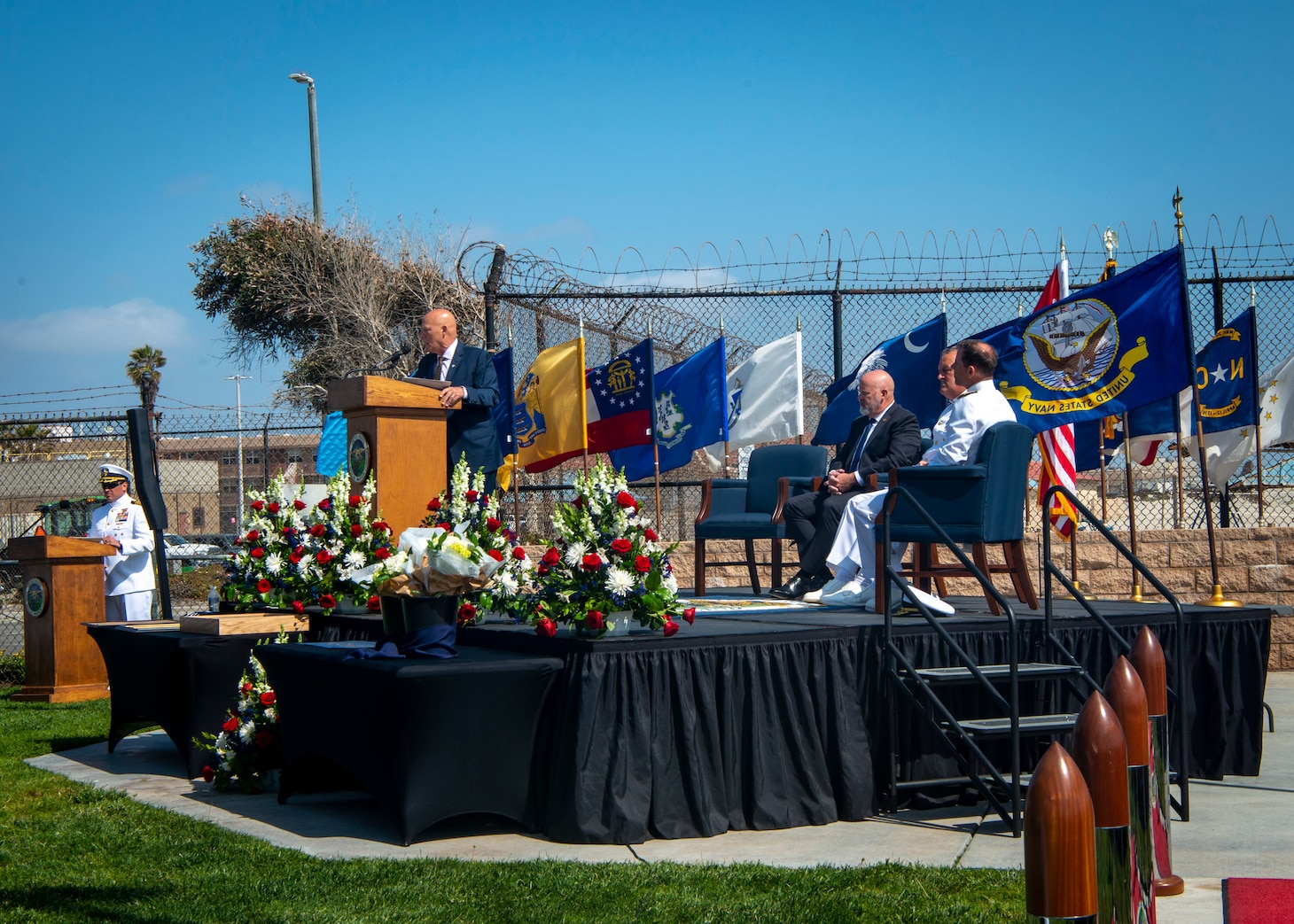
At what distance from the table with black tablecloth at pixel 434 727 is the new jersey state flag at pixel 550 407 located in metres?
4.73

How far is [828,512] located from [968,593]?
12.3 feet

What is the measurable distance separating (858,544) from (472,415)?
95.0 inches

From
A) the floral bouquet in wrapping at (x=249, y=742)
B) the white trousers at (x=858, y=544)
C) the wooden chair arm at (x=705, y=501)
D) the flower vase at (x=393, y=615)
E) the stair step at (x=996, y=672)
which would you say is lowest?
the floral bouquet in wrapping at (x=249, y=742)

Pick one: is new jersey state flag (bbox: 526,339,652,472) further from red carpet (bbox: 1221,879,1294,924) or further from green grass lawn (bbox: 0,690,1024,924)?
red carpet (bbox: 1221,879,1294,924)

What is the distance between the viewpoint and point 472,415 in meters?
7.34

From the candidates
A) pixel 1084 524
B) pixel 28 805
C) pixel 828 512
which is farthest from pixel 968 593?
pixel 28 805

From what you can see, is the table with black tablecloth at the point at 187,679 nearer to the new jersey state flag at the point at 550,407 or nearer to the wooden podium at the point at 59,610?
the wooden podium at the point at 59,610

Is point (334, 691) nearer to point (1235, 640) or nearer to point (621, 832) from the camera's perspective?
point (621, 832)

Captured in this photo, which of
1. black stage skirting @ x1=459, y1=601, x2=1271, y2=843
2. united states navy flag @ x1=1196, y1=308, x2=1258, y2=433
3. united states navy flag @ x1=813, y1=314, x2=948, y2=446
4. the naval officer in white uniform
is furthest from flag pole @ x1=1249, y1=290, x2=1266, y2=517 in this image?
the naval officer in white uniform

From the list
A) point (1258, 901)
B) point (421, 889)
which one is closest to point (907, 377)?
point (1258, 901)

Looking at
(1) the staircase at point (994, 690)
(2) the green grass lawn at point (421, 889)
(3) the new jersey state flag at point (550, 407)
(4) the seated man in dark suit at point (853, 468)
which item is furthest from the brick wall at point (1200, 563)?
(2) the green grass lawn at point (421, 889)

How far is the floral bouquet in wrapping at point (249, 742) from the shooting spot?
19.7 feet

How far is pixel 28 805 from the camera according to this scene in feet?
18.8

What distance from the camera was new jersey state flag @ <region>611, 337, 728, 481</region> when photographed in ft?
32.2
